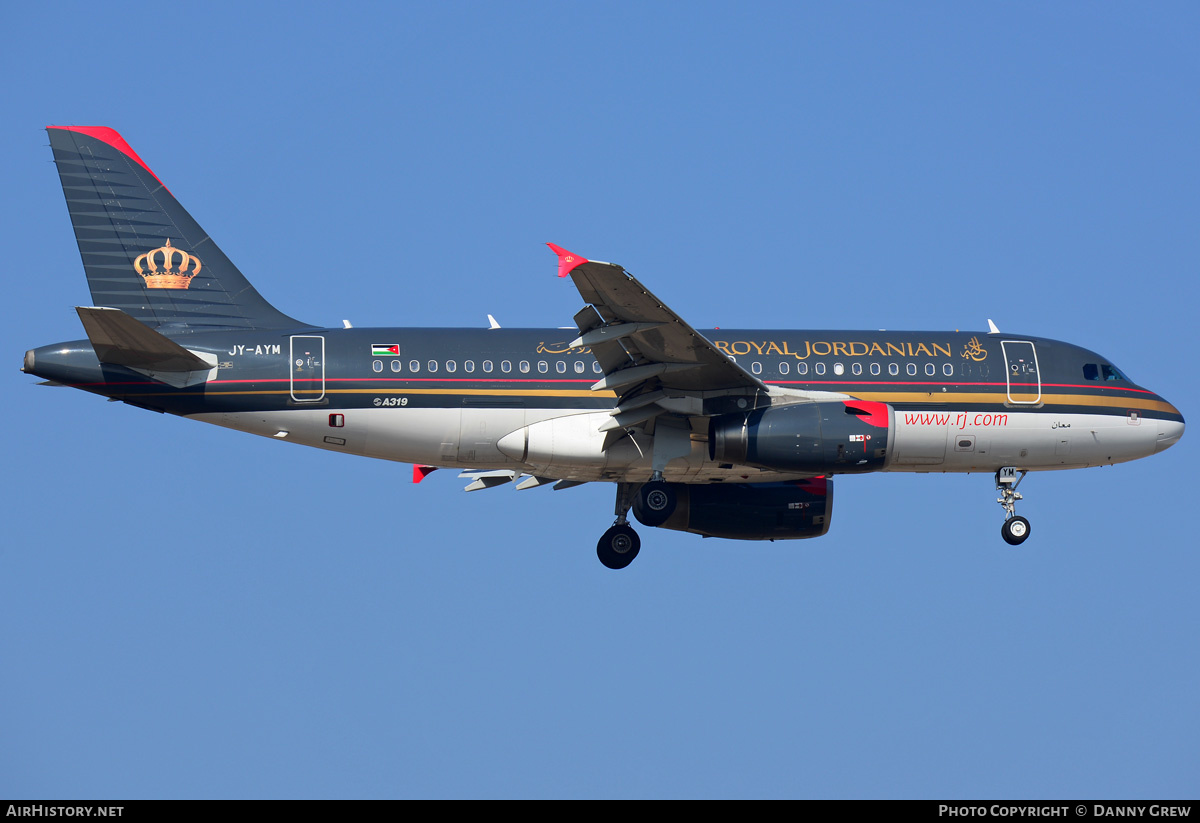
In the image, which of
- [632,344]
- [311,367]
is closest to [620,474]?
[632,344]

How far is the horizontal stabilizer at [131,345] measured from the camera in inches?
1091

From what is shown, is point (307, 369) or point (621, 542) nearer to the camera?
point (307, 369)

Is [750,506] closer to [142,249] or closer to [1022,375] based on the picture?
[1022,375]

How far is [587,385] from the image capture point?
30.8 metres

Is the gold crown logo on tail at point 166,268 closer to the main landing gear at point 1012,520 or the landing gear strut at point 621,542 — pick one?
the landing gear strut at point 621,542

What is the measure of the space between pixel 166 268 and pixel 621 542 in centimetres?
1210

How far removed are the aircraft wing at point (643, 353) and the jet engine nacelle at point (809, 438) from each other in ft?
2.33

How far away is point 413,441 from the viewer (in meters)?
30.2

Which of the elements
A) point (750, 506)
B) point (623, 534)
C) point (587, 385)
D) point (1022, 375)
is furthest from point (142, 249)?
point (1022, 375)
